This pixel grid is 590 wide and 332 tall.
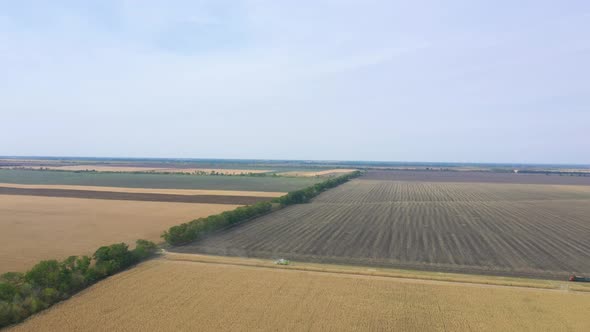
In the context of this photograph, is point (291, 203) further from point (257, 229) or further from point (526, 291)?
point (526, 291)

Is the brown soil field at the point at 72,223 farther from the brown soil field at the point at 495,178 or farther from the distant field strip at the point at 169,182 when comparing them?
the brown soil field at the point at 495,178

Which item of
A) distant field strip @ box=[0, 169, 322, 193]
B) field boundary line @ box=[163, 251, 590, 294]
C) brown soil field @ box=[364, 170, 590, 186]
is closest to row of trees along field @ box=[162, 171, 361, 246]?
field boundary line @ box=[163, 251, 590, 294]

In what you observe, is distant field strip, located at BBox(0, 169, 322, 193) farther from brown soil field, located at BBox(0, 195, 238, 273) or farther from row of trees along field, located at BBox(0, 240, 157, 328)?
row of trees along field, located at BBox(0, 240, 157, 328)

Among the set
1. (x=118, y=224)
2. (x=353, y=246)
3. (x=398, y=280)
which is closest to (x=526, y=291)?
(x=398, y=280)

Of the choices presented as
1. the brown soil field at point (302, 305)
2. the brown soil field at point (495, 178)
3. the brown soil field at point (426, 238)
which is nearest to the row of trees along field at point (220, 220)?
the brown soil field at point (426, 238)

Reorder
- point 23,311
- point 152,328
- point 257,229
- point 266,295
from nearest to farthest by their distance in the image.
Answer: point 152,328, point 23,311, point 266,295, point 257,229

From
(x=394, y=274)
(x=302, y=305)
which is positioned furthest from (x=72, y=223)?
(x=394, y=274)
